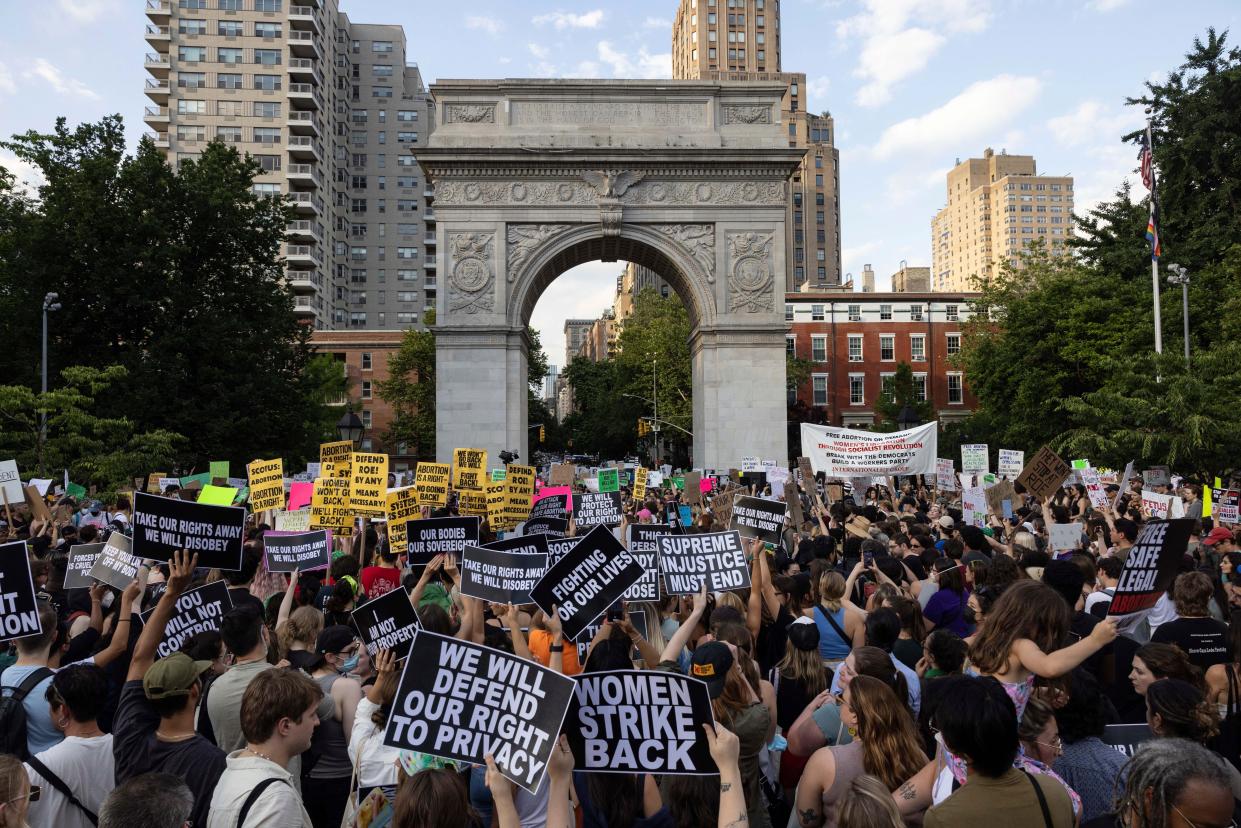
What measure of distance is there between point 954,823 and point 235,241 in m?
39.8

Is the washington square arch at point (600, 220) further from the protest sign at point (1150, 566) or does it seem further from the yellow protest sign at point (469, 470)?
the protest sign at point (1150, 566)

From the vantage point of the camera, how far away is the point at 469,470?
14.3 metres

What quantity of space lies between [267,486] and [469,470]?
2887mm

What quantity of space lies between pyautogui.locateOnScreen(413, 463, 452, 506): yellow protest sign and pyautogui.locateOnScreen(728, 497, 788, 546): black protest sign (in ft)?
15.3

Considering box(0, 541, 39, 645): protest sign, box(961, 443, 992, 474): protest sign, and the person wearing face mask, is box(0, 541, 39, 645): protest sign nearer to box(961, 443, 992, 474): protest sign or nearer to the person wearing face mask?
the person wearing face mask

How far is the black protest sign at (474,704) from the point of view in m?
3.55

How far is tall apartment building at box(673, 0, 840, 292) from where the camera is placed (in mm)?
104750

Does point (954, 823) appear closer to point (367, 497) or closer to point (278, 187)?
point (367, 497)

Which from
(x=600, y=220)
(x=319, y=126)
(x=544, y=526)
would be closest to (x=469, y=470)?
(x=544, y=526)

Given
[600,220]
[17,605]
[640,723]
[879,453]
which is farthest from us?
[600,220]

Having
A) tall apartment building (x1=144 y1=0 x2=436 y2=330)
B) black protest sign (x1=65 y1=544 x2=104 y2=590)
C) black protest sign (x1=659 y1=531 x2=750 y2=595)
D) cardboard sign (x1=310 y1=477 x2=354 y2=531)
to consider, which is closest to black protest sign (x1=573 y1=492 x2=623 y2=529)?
cardboard sign (x1=310 y1=477 x2=354 y2=531)

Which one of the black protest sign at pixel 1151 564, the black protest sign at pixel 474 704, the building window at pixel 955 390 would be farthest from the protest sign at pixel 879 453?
the building window at pixel 955 390

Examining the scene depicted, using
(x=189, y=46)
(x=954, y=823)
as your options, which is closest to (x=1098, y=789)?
(x=954, y=823)

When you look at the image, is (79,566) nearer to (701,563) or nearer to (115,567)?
(115,567)
